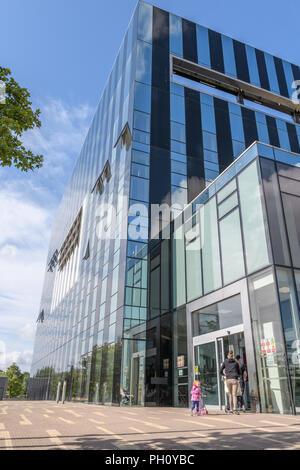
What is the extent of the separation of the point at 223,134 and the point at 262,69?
1055 cm

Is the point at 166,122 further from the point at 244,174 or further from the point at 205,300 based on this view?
the point at 205,300

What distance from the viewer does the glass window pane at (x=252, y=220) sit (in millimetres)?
12102

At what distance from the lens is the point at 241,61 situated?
31203 millimetres

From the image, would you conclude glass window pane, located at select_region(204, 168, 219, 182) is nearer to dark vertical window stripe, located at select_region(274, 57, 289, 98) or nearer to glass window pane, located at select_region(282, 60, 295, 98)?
dark vertical window stripe, located at select_region(274, 57, 289, 98)

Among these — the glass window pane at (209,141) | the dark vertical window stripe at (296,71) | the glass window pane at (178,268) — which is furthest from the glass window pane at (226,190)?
the dark vertical window stripe at (296,71)

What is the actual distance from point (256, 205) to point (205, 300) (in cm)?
489

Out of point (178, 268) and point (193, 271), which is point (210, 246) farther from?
point (178, 268)

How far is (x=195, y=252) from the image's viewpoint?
55.7 feet

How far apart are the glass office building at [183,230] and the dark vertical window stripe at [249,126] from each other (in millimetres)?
119

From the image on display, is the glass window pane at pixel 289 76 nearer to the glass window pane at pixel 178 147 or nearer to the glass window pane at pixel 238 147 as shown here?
the glass window pane at pixel 238 147

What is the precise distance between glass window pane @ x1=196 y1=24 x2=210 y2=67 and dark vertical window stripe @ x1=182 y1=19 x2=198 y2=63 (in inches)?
17.5

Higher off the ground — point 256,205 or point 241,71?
point 241,71

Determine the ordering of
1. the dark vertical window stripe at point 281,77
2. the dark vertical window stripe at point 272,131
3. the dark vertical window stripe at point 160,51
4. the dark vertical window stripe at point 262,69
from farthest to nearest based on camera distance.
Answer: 1. the dark vertical window stripe at point 281,77
2. the dark vertical window stripe at point 262,69
3. the dark vertical window stripe at point 272,131
4. the dark vertical window stripe at point 160,51
